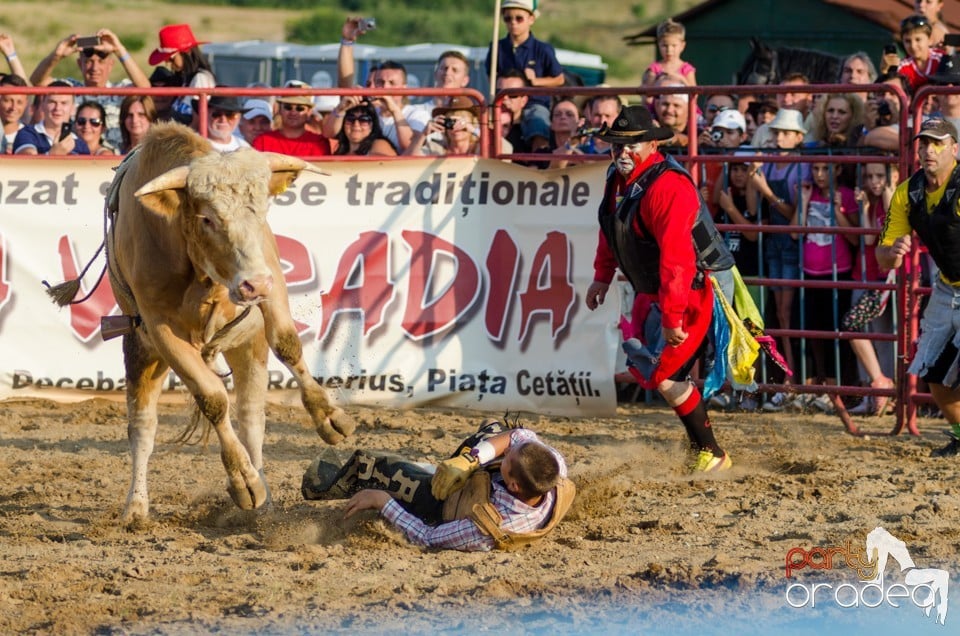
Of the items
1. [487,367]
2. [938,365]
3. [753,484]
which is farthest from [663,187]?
[487,367]

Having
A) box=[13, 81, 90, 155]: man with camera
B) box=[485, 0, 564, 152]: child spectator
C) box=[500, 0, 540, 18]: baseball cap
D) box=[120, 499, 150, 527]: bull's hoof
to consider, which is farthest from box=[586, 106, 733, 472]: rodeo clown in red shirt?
box=[13, 81, 90, 155]: man with camera

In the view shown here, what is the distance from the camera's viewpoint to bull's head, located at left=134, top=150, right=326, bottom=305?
5.79 metres

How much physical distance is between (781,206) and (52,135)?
551 centimetres

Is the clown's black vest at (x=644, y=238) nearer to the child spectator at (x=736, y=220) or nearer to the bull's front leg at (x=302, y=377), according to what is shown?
the bull's front leg at (x=302, y=377)

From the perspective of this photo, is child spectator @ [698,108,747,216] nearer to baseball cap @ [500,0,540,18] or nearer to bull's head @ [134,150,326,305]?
baseball cap @ [500,0,540,18]

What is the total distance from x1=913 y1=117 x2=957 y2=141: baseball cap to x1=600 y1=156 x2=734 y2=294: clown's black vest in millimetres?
1390

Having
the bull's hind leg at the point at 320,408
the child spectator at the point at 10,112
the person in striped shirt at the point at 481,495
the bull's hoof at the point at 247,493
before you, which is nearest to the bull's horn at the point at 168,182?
the bull's hind leg at the point at 320,408

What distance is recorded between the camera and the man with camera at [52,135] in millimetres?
10414

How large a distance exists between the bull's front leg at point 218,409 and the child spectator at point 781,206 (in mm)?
4745

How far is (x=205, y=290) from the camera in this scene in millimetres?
6324

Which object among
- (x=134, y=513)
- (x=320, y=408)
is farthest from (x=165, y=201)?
Answer: (x=134, y=513)

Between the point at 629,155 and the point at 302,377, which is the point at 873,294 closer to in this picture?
the point at 629,155

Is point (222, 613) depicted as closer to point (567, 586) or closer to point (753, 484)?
point (567, 586)

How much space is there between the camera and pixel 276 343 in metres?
6.35
